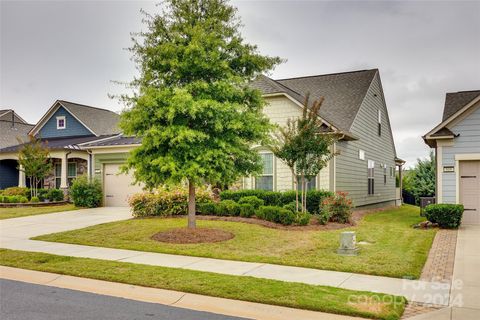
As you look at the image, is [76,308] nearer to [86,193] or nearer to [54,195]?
[86,193]

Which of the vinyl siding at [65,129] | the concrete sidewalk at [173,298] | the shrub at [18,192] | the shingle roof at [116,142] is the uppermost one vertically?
the vinyl siding at [65,129]

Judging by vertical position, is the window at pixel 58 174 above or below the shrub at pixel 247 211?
above

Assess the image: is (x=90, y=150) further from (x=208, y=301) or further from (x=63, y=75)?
(x=208, y=301)

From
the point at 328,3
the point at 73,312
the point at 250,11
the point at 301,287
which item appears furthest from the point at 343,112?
the point at 73,312

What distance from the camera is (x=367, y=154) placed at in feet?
73.2

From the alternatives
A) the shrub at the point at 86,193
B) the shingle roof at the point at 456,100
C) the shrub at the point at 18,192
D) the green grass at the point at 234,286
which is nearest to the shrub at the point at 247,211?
the green grass at the point at 234,286

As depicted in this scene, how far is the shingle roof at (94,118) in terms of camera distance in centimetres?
2822

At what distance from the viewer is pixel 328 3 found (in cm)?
1352

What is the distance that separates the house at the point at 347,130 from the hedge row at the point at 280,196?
2.55 ft

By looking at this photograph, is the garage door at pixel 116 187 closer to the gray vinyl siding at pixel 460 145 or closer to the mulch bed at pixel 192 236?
the mulch bed at pixel 192 236

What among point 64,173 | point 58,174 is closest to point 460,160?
point 64,173

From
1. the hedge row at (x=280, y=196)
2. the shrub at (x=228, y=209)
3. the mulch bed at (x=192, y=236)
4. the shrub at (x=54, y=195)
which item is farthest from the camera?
the shrub at (x=54, y=195)

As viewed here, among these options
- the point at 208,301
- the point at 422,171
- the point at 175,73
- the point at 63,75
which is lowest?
the point at 208,301

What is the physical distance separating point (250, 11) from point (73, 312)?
10.3 meters
